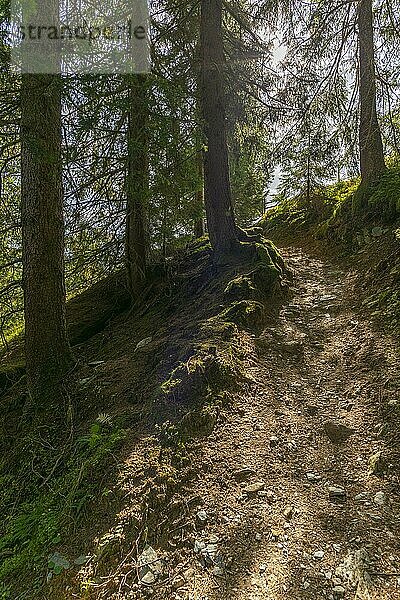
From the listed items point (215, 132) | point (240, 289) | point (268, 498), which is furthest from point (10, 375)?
point (215, 132)

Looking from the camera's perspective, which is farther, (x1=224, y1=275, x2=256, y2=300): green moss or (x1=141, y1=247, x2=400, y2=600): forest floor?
(x1=224, y1=275, x2=256, y2=300): green moss

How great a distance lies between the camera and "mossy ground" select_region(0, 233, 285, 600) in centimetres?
287

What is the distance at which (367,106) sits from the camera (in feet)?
24.2

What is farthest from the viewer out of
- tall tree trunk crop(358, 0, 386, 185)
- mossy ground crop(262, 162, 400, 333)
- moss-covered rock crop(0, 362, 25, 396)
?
tall tree trunk crop(358, 0, 386, 185)

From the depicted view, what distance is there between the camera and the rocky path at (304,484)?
7.68 feet

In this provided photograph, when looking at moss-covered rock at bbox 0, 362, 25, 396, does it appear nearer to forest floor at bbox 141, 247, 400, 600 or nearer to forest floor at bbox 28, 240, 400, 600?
forest floor at bbox 28, 240, 400, 600

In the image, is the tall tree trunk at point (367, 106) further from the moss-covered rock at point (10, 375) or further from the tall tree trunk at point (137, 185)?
the moss-covered rock at point (10, 375)

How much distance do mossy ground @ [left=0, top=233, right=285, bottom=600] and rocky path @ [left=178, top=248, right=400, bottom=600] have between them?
34 cm

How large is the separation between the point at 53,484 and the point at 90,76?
4.17 metres

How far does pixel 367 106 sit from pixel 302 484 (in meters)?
6.95

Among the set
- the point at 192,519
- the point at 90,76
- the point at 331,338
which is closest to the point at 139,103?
the point at 90,76

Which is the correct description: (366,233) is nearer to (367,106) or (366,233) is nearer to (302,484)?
(367,106)

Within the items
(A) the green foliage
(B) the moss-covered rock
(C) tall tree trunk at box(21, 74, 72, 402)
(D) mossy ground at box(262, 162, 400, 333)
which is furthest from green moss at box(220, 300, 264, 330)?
(B) the moss-covered rock

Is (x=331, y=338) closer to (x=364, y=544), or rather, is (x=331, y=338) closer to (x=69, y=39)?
(x=364, y=544)
